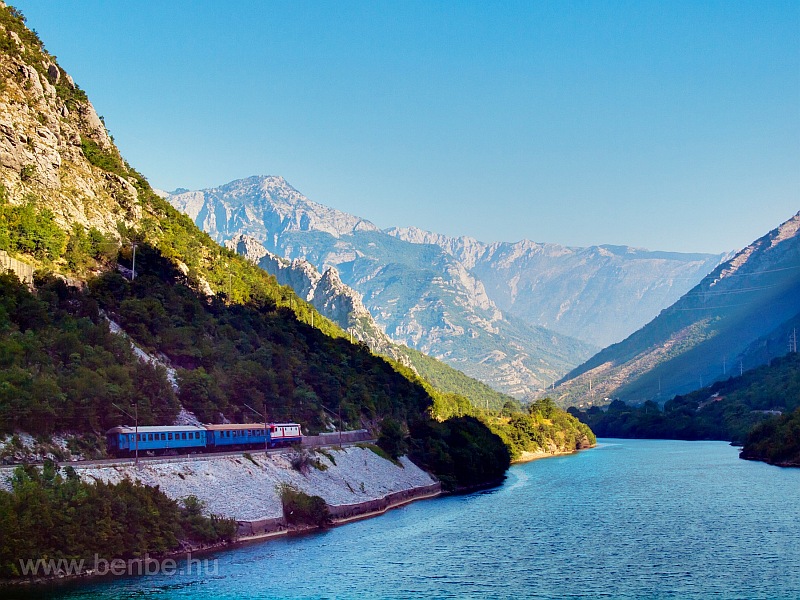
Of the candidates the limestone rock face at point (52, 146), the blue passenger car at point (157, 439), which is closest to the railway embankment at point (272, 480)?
the blue passenger car at point (157, 439)

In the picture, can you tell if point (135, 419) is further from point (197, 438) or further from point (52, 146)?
point (52, 146)

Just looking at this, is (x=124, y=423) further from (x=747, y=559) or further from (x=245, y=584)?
(x=747, y=559)

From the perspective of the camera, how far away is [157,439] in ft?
Answer: 278

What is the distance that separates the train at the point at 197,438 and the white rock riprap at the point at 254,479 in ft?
11.8

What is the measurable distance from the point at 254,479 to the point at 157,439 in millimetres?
9706

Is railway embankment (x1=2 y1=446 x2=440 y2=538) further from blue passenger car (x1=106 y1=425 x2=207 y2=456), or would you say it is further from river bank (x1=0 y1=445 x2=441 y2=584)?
blue passenger car (x1=106 y1=425 x2=207 y2=456)

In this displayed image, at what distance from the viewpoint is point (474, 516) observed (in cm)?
10069

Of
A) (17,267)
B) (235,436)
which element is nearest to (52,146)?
(17,267)

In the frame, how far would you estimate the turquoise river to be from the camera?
6288cm

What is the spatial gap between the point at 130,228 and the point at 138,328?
31743 mm

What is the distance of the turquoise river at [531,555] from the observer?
62.9 m

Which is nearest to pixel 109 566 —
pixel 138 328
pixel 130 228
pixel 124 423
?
pixel 124 423

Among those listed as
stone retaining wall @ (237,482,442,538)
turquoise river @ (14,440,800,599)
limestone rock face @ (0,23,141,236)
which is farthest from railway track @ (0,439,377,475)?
limestone rock face @ (0,23,141,236)

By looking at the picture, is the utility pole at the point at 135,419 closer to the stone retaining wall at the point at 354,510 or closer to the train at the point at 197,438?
the train at the point at 197,438
